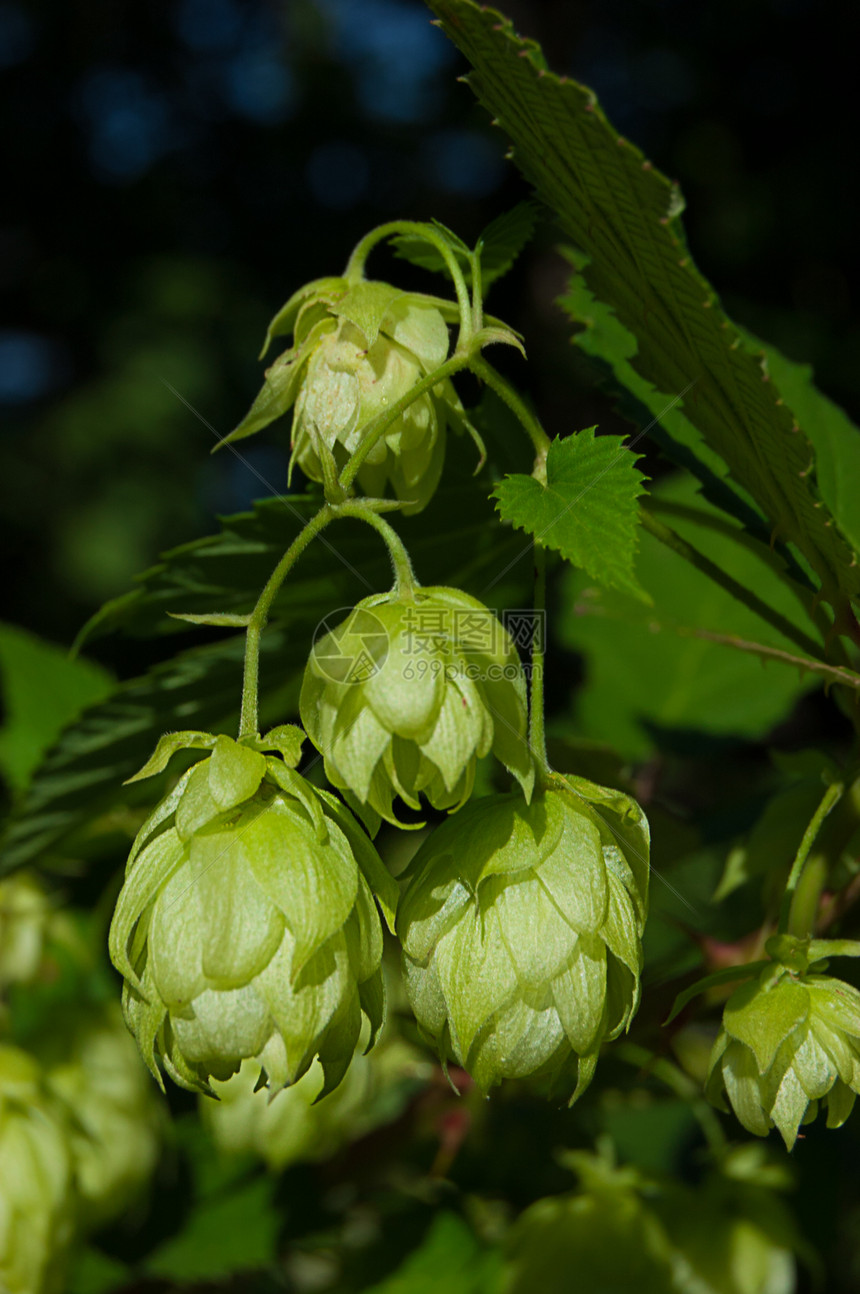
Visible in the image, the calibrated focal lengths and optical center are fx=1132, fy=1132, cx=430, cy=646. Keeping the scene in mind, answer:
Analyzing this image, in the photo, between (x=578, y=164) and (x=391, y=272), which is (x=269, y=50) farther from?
(x=578, y=164)

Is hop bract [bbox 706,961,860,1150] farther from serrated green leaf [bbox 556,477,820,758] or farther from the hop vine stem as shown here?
serrated green leaf [bbox 556,477,820,758]

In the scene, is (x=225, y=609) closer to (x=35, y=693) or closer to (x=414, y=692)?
(x=414, y=692)

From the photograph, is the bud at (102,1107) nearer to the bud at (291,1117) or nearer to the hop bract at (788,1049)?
the bud at (291,1117)

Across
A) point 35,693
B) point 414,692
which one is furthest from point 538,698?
point 35,693

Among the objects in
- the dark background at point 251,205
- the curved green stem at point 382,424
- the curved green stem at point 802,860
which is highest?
the curved green stem at point 382,424

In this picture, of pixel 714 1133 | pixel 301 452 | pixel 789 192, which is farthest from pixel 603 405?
pixel 301 452

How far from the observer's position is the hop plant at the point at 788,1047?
507 mm

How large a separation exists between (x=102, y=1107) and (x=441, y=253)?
2.52 feet

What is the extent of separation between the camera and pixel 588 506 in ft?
1.70

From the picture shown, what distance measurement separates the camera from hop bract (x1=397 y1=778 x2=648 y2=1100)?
468 mm

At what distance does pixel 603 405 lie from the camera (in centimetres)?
378

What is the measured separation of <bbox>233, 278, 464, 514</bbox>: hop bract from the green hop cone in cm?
17
